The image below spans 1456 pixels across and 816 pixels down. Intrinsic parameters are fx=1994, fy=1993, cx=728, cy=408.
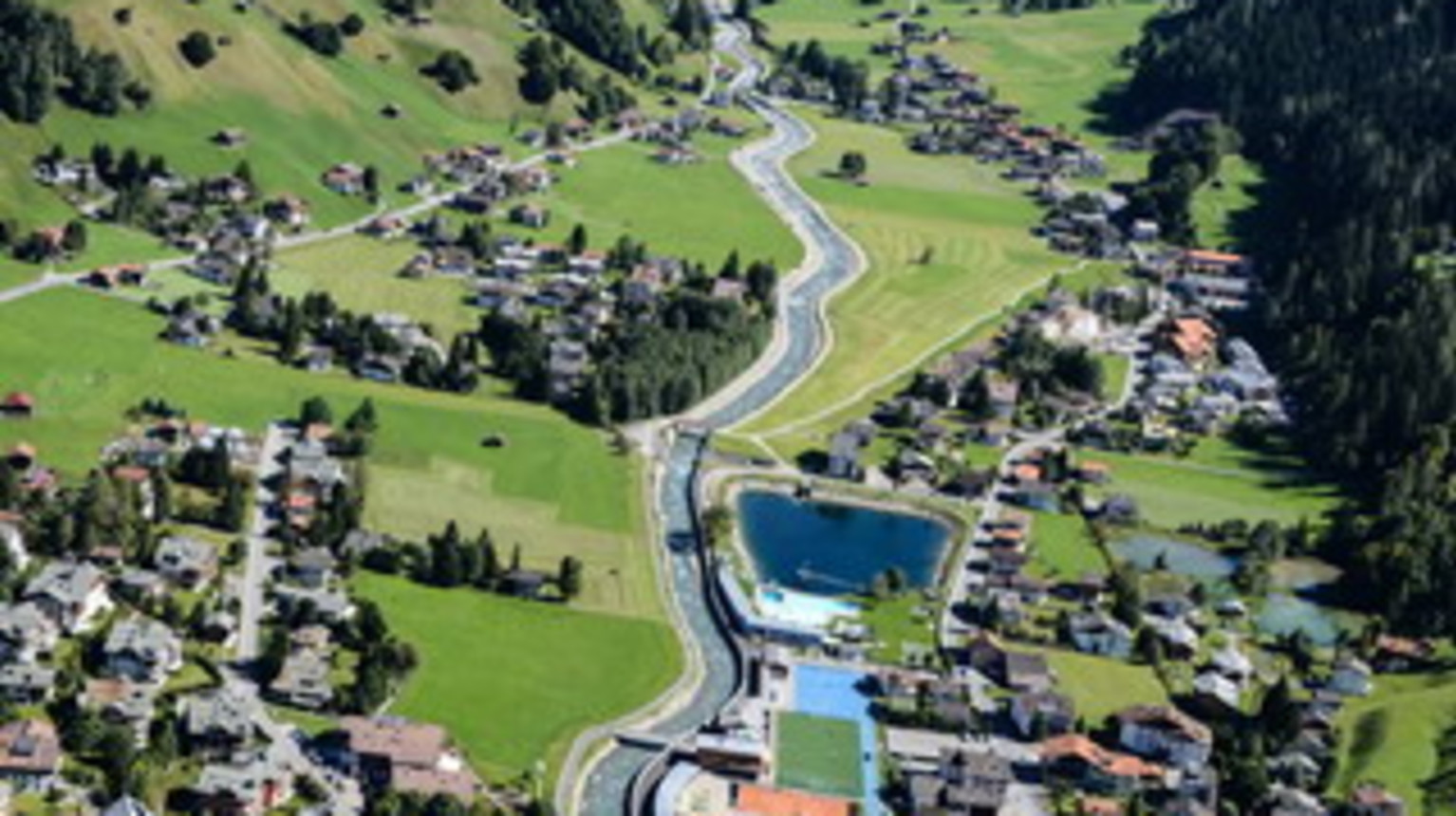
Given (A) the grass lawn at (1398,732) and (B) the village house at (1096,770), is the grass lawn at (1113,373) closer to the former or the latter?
(A) the grass lawn at (1398,732)

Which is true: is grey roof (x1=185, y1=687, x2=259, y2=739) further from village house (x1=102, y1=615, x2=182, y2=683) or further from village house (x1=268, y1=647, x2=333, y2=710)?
village house (x1=102, y1=615, x2=182, y2=683)

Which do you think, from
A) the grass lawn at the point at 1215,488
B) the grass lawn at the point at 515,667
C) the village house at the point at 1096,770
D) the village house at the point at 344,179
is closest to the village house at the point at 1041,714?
the village house at the point at 1096,770

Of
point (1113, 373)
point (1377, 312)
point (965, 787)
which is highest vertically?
point (1377, 312)

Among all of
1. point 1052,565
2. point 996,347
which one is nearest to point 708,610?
point 1052,565

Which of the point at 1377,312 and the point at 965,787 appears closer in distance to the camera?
the point at 965,787

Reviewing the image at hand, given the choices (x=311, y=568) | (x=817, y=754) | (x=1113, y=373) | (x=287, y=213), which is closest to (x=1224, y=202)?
(x=1113, y=373)

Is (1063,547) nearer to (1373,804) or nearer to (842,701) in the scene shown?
(842,701)

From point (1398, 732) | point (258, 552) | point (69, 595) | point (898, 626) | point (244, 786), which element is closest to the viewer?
point (244, 786)
